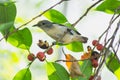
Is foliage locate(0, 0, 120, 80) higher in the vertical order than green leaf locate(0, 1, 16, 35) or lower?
lower

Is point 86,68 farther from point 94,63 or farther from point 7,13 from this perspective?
point 7,13

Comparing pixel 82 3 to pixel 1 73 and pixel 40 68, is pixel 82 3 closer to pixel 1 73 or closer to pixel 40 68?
pixel 40 68

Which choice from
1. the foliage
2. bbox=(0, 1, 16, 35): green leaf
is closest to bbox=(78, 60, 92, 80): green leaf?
the foliage

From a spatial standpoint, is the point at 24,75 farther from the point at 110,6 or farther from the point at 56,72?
the point at 110,6

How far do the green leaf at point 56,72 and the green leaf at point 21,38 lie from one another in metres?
0.04

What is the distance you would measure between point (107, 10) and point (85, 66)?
0.28 ft

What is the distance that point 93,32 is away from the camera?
1.75m

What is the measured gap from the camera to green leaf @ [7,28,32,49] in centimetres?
47

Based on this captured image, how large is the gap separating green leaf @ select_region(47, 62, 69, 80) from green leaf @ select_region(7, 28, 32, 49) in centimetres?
4

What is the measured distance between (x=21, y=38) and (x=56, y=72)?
6 centimetres

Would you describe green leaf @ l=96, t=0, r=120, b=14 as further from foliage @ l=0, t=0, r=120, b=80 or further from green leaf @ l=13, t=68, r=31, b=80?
green leaf @ l=13, t=68, r=31, b=80

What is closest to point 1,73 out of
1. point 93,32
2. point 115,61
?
point 93,32

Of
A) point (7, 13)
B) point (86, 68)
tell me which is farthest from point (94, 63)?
point (7, 13)

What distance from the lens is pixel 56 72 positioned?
0.48 meters
